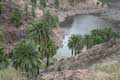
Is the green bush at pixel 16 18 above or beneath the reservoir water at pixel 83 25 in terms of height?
above

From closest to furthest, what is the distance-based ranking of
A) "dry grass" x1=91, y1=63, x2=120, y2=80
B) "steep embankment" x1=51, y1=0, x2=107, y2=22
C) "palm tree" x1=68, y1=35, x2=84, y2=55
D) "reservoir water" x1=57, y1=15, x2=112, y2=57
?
"dry grass" x1=91, y1=63, x2=120, y2=80 < "palm tree" x1=68, y1=35, x2=84, y2=55 < "reservoir water" x1=57, y1=15, x2=112, y2=57 < "steep embankment" x1=51, y1=0, x2=107, y2=22

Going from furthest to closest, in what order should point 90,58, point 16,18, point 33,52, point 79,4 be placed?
point 79,4 < point 16,18 < point 33,52 < point 90,58

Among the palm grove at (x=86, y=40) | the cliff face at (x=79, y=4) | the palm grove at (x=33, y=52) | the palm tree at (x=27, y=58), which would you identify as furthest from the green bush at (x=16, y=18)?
the palm tree at (x=27, y=58)

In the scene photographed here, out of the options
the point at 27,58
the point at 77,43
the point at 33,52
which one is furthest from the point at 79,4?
the point at 27,58

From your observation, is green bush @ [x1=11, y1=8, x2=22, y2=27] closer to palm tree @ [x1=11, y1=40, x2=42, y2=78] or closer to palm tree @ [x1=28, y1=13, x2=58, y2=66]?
palm tree @ [x1=28, y1=13, x2=58, y2=66]

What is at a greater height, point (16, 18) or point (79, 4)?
point (16, 18)

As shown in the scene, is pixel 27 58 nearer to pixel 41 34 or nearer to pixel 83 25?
pixel 41 34

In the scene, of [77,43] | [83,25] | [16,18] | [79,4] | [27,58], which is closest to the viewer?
[27,58]

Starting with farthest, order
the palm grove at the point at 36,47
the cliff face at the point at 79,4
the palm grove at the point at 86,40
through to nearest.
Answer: the cliff face at the point at 79,4 < the palm grove at the point at 86,40 < the palm grove at the point at 36,47

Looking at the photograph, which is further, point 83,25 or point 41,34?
point 83,25

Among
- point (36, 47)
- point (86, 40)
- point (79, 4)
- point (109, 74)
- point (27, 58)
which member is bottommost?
point (86, 40)

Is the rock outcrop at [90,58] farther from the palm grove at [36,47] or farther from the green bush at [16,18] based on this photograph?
the green bush at [16,18]

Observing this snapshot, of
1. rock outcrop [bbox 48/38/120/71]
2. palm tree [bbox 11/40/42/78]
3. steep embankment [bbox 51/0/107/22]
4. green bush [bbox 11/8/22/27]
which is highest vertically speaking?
rock outcrop [bbox 48/38/120/71]

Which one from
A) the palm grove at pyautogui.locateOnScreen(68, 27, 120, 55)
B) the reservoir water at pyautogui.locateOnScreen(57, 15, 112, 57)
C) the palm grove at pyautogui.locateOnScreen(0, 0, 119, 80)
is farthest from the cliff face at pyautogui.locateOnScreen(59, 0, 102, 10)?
the palm grove at pyautogui.locateOnScreen(68, 27, 120, 55)
